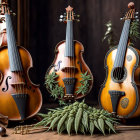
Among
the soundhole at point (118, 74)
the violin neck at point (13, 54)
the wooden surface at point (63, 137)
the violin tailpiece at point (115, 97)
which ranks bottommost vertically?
the wooden surface at point (63, 137)

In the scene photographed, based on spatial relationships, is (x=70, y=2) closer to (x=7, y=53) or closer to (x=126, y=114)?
(x=7, y=53)

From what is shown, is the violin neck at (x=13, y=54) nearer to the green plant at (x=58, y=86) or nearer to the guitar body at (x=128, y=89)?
the green plant at (x=58, y=86)

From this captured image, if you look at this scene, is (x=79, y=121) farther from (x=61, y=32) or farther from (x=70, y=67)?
(x=61, y=32)

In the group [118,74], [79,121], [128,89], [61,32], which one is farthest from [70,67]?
[61,32]

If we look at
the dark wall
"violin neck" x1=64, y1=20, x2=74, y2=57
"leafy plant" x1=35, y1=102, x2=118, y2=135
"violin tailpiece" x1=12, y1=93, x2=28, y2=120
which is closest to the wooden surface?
"leafy plant" x1=35, y1=102, x2=118, y2=135

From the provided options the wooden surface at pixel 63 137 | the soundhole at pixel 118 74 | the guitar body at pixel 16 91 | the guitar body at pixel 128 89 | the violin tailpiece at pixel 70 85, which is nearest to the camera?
the wooden surface at pixel 63 137

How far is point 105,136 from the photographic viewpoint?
1.34 meters

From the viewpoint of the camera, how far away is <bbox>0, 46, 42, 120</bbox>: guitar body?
5.03 feet

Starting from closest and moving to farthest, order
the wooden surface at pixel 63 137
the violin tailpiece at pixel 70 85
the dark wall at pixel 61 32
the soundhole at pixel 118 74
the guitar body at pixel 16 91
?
the wooden surface at pixel 63 137, the guitar body at pixel 16 91, the soundhole at pixel 118 74, the violin tailpiece at pixel 70 85, the dark wall at pixel 61 32

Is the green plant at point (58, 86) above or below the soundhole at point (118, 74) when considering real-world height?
below

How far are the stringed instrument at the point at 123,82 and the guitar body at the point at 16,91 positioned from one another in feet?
1.89

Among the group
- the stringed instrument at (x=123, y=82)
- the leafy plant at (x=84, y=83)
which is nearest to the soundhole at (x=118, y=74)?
the stringed instrument at (x=123, y=82)

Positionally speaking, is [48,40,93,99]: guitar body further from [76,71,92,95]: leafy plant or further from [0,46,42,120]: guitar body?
[0,46,42,120]: guitar body

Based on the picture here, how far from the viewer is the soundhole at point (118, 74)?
1743mm
